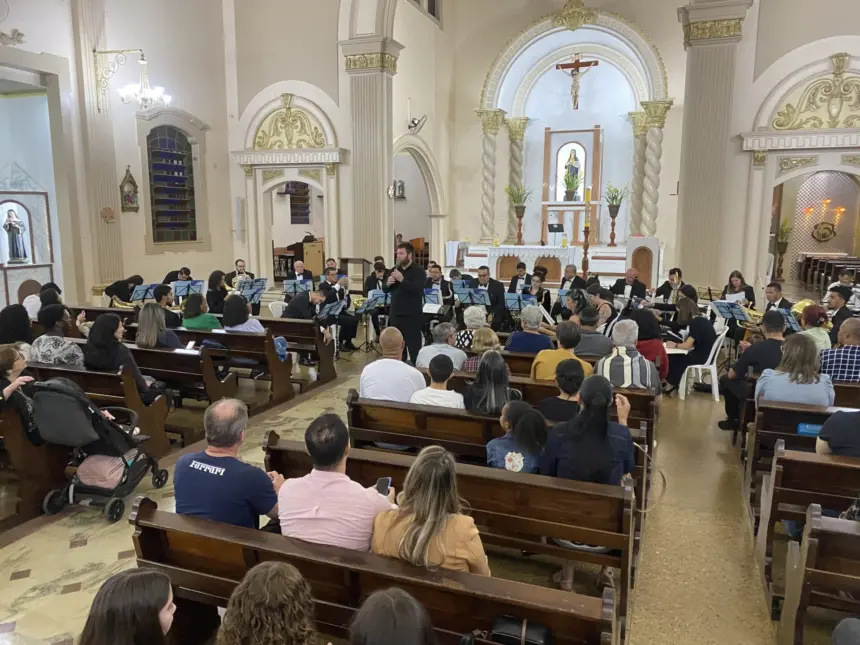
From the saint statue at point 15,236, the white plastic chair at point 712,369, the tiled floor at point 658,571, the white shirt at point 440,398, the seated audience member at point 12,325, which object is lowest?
the tiled floor at point 658,571

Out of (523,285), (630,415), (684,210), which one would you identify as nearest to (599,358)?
(630,415)

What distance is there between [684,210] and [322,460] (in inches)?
387

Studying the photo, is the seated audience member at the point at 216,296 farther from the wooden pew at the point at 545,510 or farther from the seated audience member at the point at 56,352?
the wooden pew at the point at 545,510

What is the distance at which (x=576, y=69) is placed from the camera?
16.2m

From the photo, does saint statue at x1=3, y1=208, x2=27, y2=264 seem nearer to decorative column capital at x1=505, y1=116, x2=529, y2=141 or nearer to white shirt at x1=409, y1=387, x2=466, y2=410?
white shirt at x1=409, y1=387, x2=466, y2=410

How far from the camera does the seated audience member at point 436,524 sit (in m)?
2.34

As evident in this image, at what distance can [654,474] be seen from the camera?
5188 millimetres

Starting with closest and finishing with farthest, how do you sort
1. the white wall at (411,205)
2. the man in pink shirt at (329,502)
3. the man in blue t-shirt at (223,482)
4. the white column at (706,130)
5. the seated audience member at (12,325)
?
the man in pink shirt at (329,502)
the man in blue t-shirt at (223,482)
the seated audience member at (12,325)
the white column at (706,130)
the white wall at (411,205)

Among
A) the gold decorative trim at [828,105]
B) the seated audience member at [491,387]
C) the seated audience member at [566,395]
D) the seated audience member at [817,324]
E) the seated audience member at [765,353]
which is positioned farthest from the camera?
the gold decorative trim at [828,105]

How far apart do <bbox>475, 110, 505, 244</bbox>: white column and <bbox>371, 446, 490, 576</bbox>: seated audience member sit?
1545 centimetres

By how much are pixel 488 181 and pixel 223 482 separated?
15603mm

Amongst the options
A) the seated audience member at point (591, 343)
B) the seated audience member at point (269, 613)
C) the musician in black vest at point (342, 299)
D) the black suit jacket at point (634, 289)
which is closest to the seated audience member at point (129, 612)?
the seated audience member at point (269, 613)

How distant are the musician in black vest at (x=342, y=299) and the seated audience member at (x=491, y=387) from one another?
542 cm

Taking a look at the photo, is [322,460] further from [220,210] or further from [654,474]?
[220,210]
